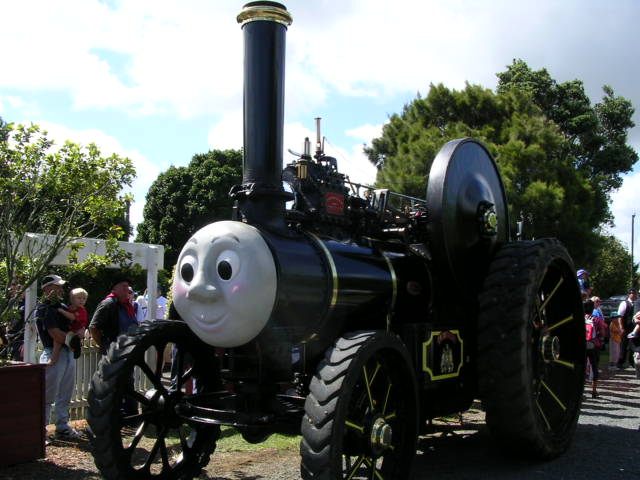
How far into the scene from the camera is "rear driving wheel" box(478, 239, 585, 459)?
15.1 feet

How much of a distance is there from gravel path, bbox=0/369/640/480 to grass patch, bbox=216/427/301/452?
17 centimetres

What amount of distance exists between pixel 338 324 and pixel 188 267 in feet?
3.55

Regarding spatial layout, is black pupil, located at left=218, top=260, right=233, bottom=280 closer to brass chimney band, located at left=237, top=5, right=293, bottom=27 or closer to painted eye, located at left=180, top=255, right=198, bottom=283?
painted eye, located at left=180, top=255, right=198, bottom=283

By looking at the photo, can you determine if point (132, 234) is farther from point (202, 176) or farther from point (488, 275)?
point (488, 275)

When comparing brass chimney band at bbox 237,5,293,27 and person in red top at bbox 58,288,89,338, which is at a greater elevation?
brass chimney band at bbox 237,5,293,27

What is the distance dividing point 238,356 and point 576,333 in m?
3.33

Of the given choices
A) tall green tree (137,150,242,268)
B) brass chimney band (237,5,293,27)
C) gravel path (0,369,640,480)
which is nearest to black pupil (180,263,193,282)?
brass chimney band (237,5,293,27)

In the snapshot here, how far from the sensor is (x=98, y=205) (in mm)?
5902

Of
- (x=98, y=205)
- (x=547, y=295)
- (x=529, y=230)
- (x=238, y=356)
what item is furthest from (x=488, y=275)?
(x=529, y=230)

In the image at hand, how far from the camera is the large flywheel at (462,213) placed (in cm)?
484

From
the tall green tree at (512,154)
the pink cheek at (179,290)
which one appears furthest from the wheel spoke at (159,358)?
the tall green tree at (512,154)

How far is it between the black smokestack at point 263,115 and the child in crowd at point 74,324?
10.4 ft

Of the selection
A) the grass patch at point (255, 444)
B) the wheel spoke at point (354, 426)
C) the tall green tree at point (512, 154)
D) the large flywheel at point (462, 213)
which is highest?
the tall green tree at point (512, 154)

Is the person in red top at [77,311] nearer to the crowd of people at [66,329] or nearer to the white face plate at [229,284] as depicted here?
the crowd of people at [66,329]
